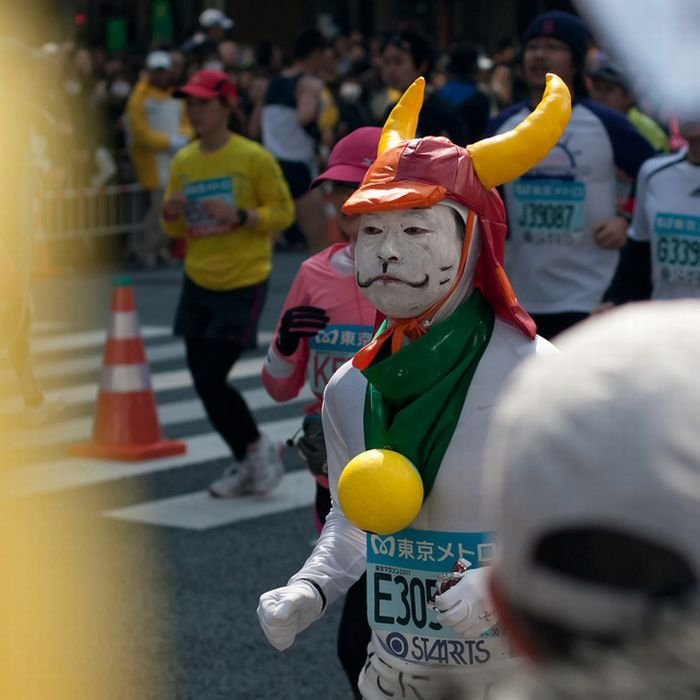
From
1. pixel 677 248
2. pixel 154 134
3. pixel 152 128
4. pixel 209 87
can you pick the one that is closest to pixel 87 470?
pixel 209 87

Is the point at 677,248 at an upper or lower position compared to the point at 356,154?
lower

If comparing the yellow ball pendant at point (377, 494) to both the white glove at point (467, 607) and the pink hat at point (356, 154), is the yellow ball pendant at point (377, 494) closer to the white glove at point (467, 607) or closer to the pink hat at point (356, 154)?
the white glove at point (467, 607)

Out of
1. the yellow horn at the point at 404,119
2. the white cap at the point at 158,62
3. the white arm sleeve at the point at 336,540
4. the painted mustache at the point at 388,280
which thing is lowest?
the white arm sleeve at the point at 336,540

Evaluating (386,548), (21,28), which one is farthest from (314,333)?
(21,28)

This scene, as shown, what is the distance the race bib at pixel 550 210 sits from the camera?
266 inches

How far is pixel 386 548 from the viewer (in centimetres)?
340

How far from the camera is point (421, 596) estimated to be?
338 cm

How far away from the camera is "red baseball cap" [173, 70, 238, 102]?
27.0ft

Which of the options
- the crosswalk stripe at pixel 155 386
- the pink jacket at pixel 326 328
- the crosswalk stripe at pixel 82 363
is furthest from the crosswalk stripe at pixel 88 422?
the pink jacket at pixel 326 328

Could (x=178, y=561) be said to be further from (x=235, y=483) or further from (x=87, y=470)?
(x=87, y=470)

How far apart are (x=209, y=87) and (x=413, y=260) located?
5.03 meters

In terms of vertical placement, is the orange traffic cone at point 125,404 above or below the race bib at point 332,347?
below

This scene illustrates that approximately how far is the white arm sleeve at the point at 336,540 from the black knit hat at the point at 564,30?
3.64 m

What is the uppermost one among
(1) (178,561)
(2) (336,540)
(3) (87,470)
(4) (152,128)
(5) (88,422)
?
(4) (152,128)
